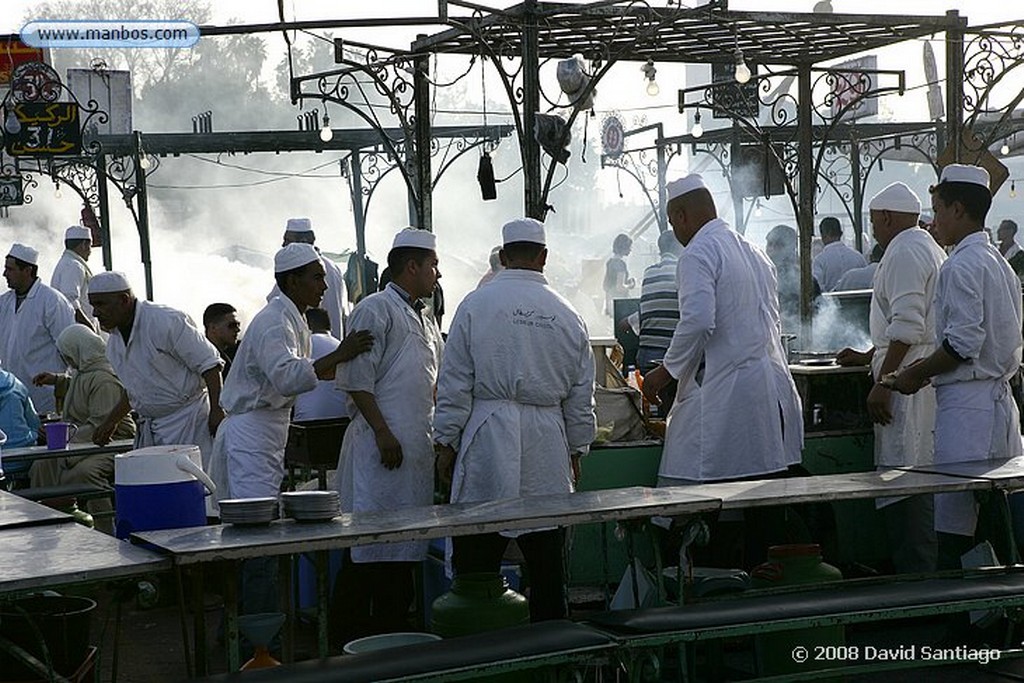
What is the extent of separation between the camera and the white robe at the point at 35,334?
32.8 feet

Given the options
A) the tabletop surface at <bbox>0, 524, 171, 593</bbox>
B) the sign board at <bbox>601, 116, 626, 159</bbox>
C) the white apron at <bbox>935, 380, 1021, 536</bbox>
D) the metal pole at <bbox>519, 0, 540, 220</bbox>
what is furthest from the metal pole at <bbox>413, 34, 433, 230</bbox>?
the sign board at <bbox>601, 116, 626, 159</bbox>

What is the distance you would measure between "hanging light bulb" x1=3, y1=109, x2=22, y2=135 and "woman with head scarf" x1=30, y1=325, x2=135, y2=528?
23.8 feet

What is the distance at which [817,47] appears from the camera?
906cm

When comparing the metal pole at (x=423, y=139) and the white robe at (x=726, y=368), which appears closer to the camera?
the white robe at (x=726, y=368)

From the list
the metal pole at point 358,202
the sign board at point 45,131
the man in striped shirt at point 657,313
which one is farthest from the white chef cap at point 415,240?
the metal pole at point 358,202

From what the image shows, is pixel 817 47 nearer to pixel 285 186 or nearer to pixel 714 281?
pixel 714 281

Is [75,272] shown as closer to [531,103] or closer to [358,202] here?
[531,103]

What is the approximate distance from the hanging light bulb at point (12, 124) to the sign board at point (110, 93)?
11.6m

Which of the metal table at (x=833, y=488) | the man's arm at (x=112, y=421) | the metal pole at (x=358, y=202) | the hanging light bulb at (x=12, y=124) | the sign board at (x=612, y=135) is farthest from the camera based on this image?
the sign board at (x=612, y=135)

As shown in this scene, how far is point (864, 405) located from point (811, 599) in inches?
113

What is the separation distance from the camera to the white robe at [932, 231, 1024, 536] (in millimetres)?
5668

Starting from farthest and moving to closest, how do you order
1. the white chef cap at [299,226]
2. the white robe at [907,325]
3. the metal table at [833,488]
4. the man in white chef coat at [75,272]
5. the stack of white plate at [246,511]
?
the man in white chef coat at [75,272]
the white chef cap at [299,226]
the white robe at [907,325]
the metal table at [833,488]
the stack of white plate at [246,511]

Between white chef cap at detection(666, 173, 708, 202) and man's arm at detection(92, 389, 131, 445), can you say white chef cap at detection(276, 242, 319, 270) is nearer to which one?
white chef cap at detection(666, 173, 708, 202)

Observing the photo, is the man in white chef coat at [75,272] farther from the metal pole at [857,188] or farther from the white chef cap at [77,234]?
the metal pole at [857,188]
